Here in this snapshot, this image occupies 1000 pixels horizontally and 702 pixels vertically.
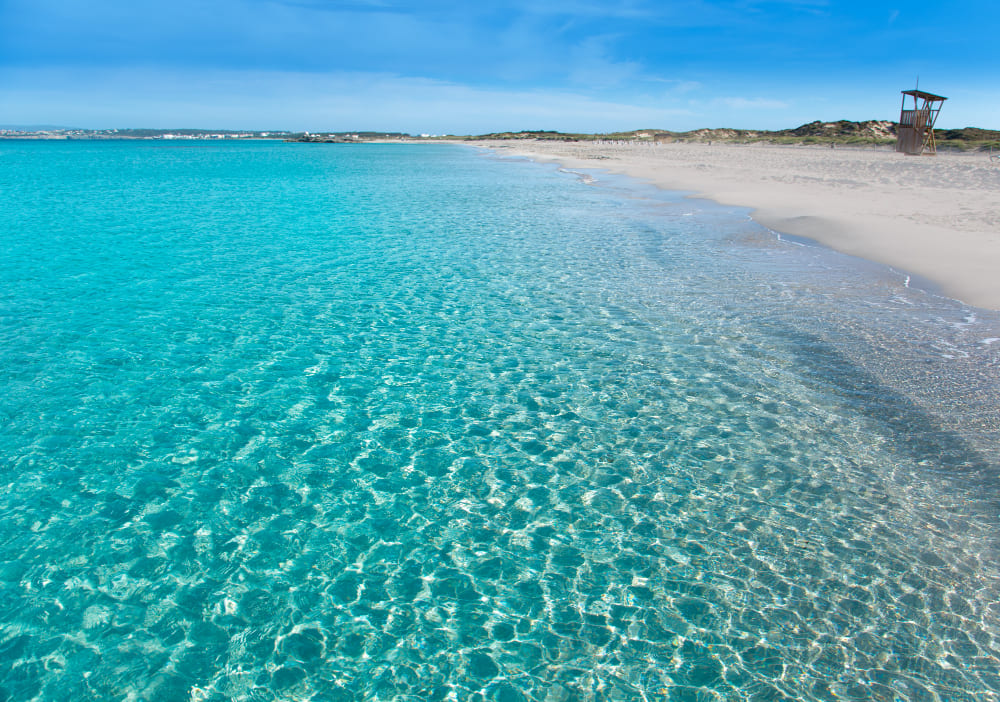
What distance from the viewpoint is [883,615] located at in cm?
602

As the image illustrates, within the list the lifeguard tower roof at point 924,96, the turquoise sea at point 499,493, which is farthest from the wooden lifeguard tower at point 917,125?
the turquoise sea at point 499,493

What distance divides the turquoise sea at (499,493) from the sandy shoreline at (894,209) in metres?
3.36

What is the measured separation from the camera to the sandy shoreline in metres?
18.7

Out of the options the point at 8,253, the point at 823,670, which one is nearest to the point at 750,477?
the point at 823,670

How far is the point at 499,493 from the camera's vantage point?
7992mm

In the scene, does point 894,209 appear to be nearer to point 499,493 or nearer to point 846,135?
point 499,493

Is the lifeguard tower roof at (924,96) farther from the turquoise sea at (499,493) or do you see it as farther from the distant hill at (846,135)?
the turquoise sea at (499,493)

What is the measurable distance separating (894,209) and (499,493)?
2857 centimetres

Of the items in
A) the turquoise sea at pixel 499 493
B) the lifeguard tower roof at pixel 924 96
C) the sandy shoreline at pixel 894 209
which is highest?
the lifeguard tower roof at pixel 924 96

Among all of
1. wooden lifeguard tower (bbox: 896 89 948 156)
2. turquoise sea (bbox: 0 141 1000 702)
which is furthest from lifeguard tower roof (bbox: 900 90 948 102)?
turquoise sea (bbox: 0 141 1000 702)

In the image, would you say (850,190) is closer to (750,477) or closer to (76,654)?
(750,477)

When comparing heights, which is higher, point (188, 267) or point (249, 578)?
point (188, 267)

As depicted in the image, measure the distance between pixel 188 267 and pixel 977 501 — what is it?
21.3m

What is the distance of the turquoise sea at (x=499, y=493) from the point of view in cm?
554
